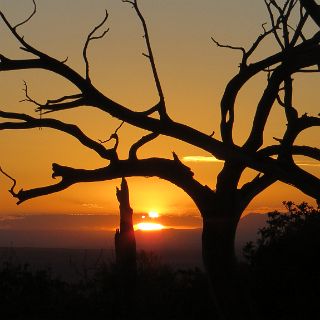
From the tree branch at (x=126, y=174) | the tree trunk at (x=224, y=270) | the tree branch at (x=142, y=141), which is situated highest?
the tree branch at (x=142, y=141)

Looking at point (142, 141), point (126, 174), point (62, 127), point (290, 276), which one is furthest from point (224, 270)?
point (290, 276)

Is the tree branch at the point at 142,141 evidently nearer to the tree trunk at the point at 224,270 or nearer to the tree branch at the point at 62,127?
the tree branch at the point at 62,127

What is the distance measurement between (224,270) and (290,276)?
612 cm

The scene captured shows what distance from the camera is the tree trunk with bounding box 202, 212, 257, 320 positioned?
10.2 meters

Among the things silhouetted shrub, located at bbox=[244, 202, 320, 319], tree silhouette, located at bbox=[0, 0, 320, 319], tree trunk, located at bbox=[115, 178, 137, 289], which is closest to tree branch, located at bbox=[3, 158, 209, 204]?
tree silhouette, located at bbox=[0, 0, 320, 319]

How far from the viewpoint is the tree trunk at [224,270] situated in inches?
402

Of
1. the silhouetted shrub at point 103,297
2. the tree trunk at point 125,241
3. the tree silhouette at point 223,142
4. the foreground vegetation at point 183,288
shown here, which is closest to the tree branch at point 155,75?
the tree silhouette at point 223,142

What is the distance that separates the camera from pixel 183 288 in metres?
18.5

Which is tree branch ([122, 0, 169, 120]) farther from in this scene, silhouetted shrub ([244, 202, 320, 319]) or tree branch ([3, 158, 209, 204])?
silhouetted shrub ([244, 202, 320, 319])

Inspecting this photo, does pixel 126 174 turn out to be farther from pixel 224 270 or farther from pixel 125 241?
pixel 125 241

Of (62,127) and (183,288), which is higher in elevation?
(62,127)

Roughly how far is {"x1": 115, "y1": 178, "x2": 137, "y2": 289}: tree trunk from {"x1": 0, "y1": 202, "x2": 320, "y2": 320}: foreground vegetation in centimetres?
39

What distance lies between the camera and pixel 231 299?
10219mm

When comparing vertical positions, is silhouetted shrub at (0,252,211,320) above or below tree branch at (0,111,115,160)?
below
